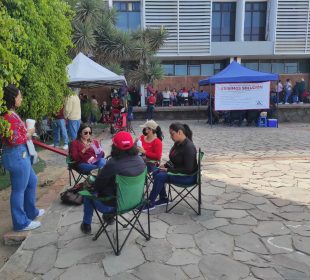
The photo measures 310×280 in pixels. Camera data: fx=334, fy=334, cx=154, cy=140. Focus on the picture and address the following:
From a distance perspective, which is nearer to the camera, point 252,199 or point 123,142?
point 123,142

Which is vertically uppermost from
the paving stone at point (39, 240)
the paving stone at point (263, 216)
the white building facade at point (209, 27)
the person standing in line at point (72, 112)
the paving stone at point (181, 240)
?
the white building facade at point (209, 27)

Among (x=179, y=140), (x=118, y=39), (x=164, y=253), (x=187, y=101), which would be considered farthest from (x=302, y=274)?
(x=187, y=101)

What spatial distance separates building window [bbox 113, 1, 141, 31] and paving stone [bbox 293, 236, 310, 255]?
2343cm

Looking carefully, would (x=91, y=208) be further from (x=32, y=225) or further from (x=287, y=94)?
(x=287, y=94)

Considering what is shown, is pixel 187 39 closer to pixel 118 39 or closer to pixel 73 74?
pixel 118 39

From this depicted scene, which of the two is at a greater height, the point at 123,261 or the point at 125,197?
the point at 125,197

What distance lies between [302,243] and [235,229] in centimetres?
76

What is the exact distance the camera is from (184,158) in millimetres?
4484

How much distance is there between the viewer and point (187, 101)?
23.3 meters

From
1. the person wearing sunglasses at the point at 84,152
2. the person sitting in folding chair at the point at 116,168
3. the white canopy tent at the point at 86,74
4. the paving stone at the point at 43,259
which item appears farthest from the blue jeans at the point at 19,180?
the white canopy tent at the point at 86,74

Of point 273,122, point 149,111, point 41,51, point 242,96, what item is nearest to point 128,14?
point 149,111

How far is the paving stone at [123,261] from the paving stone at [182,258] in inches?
12.4

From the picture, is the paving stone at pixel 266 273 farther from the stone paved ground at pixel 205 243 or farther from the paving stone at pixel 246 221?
the paving stone at pixel 246 221

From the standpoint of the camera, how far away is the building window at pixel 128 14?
25.1 m
